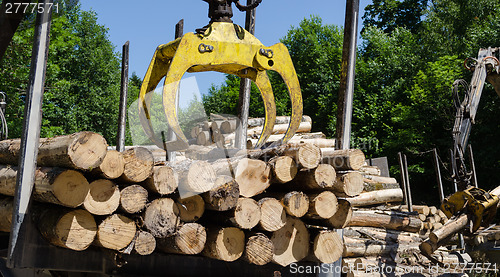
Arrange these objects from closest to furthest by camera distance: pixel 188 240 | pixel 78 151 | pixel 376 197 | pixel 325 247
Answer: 1. pixel 78 151
2. pixel 188 240
3. pixel 325 247
4. pixel 376 197

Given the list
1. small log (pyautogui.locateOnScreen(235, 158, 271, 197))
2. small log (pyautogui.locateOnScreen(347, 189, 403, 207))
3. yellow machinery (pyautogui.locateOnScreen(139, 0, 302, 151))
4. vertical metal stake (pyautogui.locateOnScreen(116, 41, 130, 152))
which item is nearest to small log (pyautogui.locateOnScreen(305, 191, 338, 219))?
small log (pyautogui.locateOnScreen(235, 158, 271, 197))

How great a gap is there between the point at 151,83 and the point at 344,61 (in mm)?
2134

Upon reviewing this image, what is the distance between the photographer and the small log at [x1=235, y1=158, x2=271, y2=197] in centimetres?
392

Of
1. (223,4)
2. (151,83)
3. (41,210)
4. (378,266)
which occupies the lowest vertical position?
(378,266)

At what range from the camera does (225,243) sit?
3.89 metres

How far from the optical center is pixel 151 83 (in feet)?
16.5

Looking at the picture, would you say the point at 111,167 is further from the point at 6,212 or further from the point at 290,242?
the point at 290,242

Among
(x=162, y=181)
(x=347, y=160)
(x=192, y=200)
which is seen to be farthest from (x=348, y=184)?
(x=162, y=181)

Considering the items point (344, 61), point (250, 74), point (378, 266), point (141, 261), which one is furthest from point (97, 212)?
point (378, 266)

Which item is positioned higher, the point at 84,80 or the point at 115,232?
the point at 84,80

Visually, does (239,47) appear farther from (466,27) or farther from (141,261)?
(466,27)

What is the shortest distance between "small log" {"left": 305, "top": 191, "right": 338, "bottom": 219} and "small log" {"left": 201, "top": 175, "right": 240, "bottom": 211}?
2.60 feet

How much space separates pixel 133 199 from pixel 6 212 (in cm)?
126

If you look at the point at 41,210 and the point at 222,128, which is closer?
the point at 41,210
